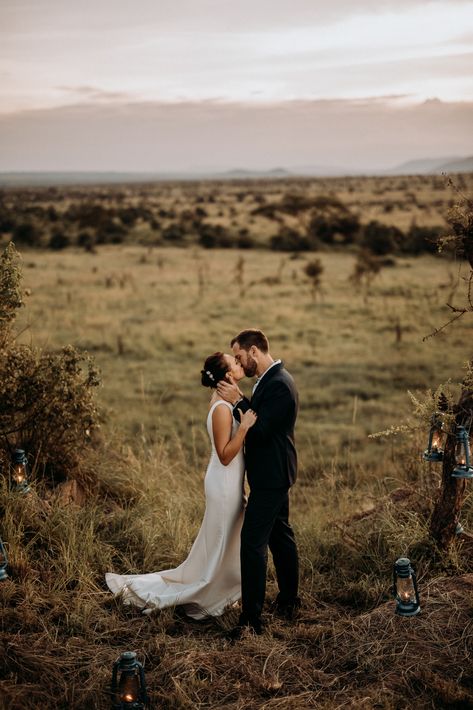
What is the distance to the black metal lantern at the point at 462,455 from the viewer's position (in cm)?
545

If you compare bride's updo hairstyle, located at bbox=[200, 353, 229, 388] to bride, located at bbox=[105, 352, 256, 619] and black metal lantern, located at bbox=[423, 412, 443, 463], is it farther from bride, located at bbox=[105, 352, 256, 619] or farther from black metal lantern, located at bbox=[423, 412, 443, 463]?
black metal lantern, located at bbox=[423, 412, 443, 463]

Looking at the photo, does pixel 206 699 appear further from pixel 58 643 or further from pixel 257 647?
pixel 58 643

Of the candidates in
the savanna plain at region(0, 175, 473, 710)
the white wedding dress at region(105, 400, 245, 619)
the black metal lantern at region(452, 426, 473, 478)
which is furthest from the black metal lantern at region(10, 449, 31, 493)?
the black metal lantern at region(452, 426, 473, 478)

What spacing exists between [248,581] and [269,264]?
24.5m

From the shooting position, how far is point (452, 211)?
5.41 metres

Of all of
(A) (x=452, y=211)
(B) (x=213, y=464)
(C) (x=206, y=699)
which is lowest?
(C) (x=206, y=699)

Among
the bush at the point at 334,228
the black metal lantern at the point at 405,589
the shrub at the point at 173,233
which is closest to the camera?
the black metal lantern at the point at 405,589

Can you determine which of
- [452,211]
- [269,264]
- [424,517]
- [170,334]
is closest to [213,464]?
[424,517]

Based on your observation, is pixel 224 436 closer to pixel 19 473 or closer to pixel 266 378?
pixel 266 378

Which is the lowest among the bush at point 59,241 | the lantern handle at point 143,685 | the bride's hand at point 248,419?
the lantern handle at point 143,685

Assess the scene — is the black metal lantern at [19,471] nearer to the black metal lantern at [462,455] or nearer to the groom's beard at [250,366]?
the groom's beard at [250,366]

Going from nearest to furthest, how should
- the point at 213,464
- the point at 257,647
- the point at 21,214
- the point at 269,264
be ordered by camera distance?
the point at 257,647 < the point at 213,464 < the point at 269,264 < the point at 21,214

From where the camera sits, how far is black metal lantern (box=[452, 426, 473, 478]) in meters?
5.45

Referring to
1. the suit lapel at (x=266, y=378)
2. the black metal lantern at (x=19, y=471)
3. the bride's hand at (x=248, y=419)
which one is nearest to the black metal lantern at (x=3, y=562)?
the black metal lantern at (x=19, y=471)
